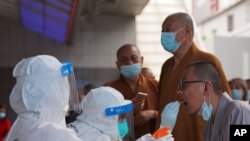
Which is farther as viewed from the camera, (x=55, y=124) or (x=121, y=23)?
(x=121, y=23)

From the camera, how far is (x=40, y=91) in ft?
6.91

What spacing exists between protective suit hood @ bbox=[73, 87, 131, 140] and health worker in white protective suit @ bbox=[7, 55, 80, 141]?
373 mm

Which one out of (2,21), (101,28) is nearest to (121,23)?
(101,28)

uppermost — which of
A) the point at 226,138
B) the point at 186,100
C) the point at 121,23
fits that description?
the point at 121,23

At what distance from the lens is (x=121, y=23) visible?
32.4 feet

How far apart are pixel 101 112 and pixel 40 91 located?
0.55m

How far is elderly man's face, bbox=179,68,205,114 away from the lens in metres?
2.35

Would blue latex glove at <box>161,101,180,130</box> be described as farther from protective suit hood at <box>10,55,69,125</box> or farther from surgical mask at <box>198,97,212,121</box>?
protective suit hood at <box>10,55,69,125</box>

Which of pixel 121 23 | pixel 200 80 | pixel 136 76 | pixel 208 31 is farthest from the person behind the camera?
pixel 208 31

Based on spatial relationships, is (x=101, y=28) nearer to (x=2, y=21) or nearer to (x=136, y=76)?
(x=2, y=21)

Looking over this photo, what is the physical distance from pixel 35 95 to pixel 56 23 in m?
7.28

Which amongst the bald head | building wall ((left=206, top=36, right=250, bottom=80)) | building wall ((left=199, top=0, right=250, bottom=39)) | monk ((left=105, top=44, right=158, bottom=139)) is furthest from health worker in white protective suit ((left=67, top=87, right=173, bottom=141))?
building wall ((left=199, top=0, right=250, bottom=39))

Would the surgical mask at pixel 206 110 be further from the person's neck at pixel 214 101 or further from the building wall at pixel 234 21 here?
the building wall at pixel 234 21

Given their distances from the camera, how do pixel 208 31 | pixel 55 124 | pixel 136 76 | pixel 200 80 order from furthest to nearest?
pixel 208 31, pixel 136 76, pixel 200 80, pixel 55 124
